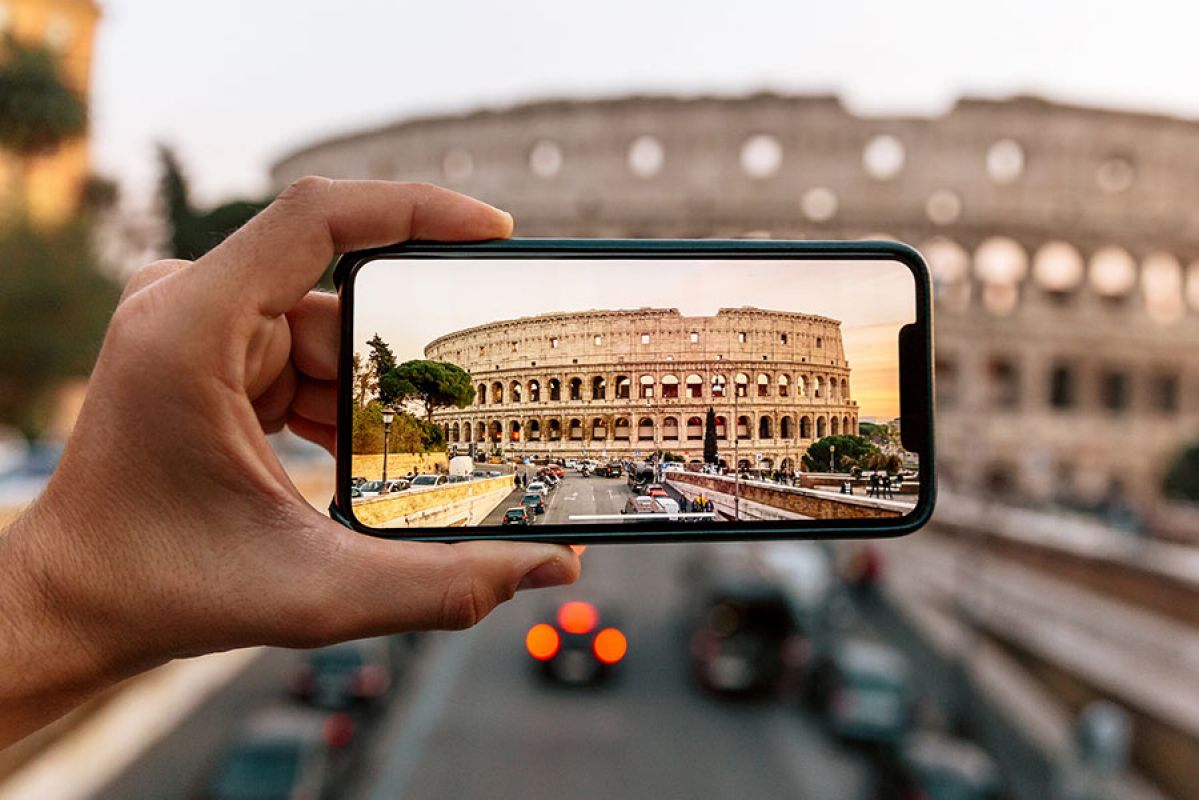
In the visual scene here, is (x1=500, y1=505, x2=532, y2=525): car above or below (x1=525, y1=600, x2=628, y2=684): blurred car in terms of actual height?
above

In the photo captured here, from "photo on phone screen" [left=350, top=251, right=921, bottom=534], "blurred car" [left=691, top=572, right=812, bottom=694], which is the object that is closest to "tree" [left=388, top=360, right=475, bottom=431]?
"photo on phone screen" [left=350, top=251, right=921, bottom=534]

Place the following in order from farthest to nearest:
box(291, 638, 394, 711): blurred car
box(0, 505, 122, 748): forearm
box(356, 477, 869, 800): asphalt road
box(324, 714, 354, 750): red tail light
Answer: box(356, 477, 869, 800): asphalt road < box(291, 638, 394, 711): blurred car < box(324, 714, 354, 750): red tail light < box(0, 505, 122, 748): forearm

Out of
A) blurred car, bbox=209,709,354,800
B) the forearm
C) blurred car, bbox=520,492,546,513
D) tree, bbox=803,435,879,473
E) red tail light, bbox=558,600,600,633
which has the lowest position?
red tail light, bbox=558,600,600,633

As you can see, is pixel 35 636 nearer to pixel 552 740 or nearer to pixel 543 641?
pixel 552 740

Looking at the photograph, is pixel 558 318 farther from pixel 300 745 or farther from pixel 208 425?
pixel 300 745

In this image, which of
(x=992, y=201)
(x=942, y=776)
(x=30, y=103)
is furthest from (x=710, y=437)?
(x=992, y=201)

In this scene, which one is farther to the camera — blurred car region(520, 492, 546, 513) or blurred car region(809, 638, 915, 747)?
blurred car region(809, 638, 915, 747)

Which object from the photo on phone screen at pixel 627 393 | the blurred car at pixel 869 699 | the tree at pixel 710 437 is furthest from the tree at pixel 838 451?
the blurred car at pixel 869 699

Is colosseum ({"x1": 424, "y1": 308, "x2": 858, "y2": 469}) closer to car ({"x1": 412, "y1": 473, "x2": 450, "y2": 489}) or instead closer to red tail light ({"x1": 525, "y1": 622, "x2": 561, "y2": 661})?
car ({"x1": 412, "y1": 473, "x2": 450, "y2": 489})
